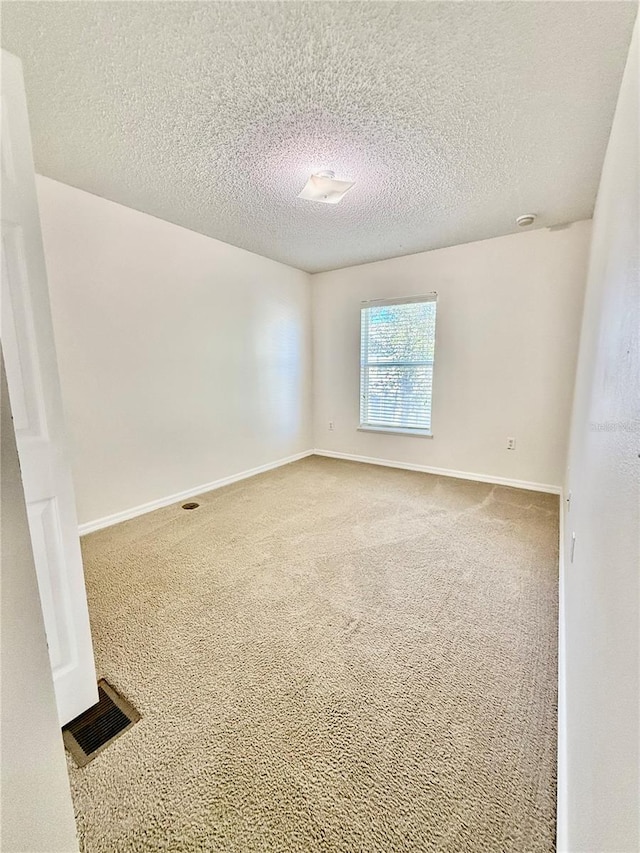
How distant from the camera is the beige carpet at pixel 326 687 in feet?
3.07

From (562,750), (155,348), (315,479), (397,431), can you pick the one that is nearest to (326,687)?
(562,750)

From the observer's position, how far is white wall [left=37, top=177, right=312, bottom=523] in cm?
241

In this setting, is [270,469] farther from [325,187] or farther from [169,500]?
[325,187]

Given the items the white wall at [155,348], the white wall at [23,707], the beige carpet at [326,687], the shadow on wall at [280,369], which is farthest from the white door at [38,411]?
the shadow on wall at [280,369]

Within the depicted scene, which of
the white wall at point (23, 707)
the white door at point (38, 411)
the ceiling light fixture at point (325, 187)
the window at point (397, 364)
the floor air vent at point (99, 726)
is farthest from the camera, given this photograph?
the window at point (397, 364)

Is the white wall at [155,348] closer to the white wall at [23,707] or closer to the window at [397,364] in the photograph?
the window at [397,364]

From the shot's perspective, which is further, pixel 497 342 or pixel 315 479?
pixel 315 479

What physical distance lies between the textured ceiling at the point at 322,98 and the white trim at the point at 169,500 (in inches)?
91.9

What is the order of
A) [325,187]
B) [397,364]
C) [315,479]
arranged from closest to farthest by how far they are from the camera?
[325,187] → [315,479] → [397,364]

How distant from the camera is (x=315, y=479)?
148 inches

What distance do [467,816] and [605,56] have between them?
2.66m

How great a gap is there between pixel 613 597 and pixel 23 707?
1.07m

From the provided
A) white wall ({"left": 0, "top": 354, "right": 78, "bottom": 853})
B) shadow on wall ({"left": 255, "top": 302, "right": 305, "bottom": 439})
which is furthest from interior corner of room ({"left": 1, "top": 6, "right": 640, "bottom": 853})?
shadow on wall ({"left": 255, "top": 302, "right": 305, "bottom": 439})

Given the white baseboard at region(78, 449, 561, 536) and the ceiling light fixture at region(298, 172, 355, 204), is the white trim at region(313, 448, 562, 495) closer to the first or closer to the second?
the white baseboard at region(78, 449, 561, 536)
